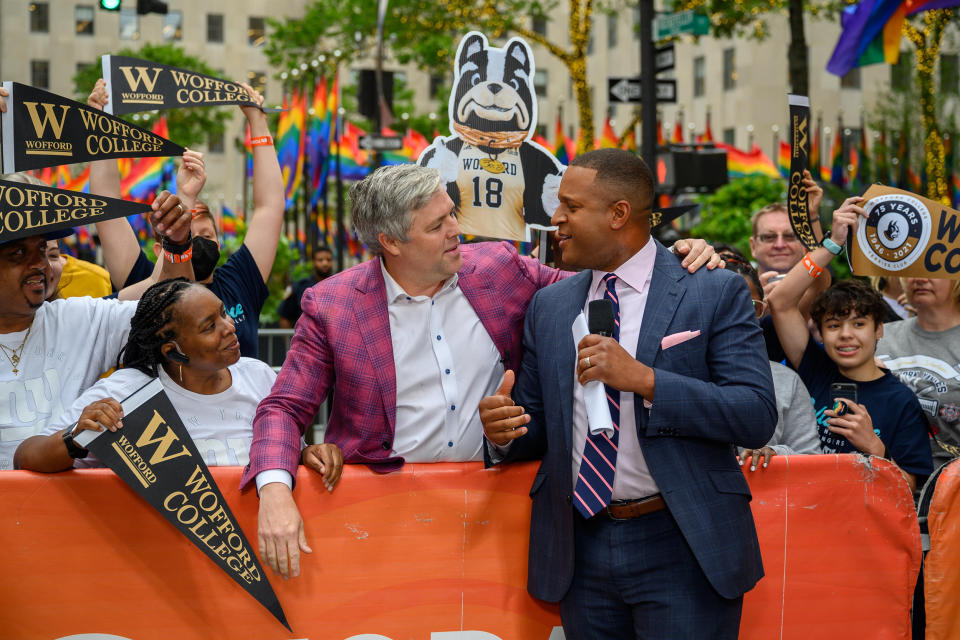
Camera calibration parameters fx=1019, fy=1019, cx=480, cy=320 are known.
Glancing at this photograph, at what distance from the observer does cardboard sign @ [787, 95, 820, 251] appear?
16.4 ft

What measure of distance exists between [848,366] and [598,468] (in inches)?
72.9

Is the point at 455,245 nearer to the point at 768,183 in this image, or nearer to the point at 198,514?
the point at 198,514

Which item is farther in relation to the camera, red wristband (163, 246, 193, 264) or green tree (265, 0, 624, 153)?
green tree (265, 0, 624, 153)

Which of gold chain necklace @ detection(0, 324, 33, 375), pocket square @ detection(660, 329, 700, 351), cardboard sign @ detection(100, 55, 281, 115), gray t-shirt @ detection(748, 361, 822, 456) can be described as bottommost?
gray t-shirt @ detection(748, 361, 822, 456)

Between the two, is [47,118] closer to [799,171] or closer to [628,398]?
[628,398]

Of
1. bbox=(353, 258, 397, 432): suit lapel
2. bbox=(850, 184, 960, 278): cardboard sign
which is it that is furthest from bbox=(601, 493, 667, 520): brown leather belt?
bbox=(850, 184, 960, 278): cardboard sign

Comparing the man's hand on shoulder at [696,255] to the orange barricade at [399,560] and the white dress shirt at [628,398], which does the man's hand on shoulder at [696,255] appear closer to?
the white dress shirt at [628,398]

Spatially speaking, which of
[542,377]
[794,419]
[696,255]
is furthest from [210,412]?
[794,419]

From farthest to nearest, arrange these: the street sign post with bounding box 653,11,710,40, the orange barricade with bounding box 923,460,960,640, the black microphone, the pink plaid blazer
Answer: the street sign post with bounding box 653,11,710,40
the orange barricade with bounding box 923,460,960,640
the pink plaid blazer
the black microphone

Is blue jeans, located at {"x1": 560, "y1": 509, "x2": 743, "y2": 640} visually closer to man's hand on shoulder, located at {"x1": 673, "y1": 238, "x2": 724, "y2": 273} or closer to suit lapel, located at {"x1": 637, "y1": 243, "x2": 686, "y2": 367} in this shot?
suit lapel, located at {"x1": 637, "y1": 243, "x2": 686, "y2": 367}

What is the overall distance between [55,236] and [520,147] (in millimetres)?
2230

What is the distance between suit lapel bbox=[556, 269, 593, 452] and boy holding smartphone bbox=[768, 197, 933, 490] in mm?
1386

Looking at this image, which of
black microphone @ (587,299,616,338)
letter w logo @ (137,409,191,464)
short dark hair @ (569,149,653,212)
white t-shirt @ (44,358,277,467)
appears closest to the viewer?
black microphone @ (587,299,616,338)

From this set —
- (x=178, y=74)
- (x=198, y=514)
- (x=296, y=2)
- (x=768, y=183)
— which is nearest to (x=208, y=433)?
(x=198, y=514)
